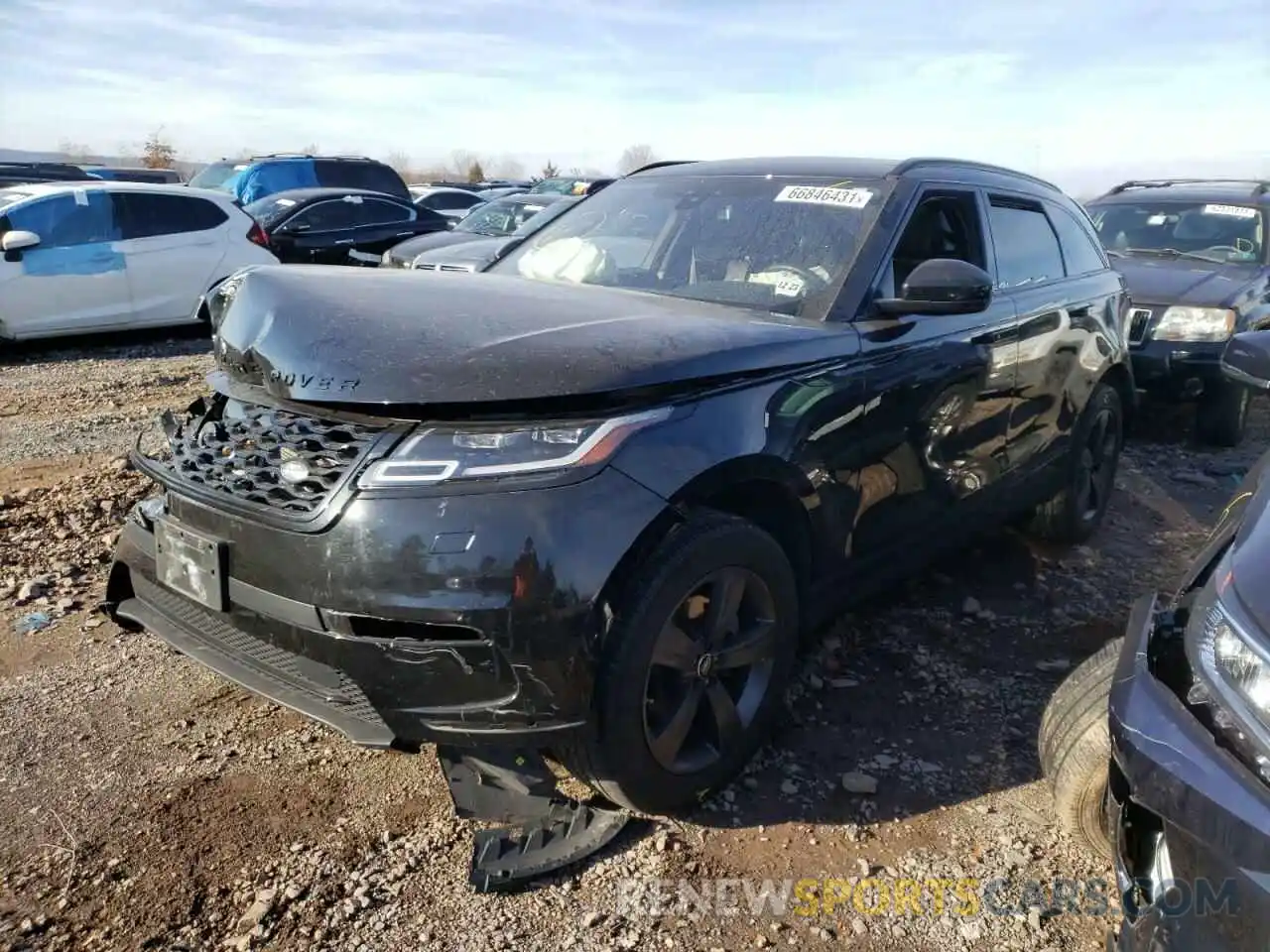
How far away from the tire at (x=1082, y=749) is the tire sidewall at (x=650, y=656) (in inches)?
31.2

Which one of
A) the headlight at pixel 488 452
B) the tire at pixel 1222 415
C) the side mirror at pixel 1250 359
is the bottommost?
the tire at pixel 1222 415

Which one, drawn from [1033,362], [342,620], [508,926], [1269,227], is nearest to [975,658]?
[1033,362]

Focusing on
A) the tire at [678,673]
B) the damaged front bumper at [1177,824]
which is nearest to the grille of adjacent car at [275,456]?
the tire at [678,673]

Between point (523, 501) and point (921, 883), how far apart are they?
1.40 m

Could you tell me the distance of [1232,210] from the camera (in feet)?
25.2

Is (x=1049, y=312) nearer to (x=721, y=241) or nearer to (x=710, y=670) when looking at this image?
(x=721, y=241)

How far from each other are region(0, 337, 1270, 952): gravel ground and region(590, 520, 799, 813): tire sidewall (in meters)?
0.14

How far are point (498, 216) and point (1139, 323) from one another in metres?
8.07

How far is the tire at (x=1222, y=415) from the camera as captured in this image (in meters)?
6.72

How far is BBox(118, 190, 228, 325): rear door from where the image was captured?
9.19 metres

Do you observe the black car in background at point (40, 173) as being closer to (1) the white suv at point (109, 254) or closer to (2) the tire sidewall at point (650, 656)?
(1) the white suv at point (109, 254)

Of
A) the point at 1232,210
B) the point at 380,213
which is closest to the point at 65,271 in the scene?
the point at 380,213

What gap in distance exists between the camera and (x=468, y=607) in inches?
83.0

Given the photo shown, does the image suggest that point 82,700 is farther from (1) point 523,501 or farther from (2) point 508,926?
(1) point 523,501
